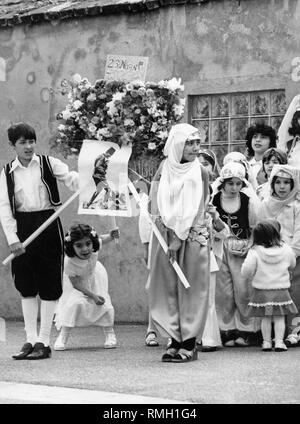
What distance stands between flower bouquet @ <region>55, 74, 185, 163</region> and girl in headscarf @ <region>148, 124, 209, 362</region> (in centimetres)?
53

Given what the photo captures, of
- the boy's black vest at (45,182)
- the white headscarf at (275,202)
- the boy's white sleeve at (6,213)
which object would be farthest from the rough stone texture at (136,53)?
the boy's white sleeve at (6,213)

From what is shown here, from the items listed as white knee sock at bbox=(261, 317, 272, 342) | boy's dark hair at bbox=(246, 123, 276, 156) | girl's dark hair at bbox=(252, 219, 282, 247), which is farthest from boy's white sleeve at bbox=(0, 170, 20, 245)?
boy's dark hair at bbox=(246, 123, 276, 156)

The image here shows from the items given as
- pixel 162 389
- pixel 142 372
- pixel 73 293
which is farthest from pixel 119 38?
pixel 162 389

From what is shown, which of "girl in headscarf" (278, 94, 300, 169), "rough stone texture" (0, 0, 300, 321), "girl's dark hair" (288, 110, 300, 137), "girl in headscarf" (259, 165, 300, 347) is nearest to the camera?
"girl in headscarf" (259, 165, 300, 347)

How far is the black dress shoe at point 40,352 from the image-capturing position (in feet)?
35.3

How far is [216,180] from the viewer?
1190 centimetres

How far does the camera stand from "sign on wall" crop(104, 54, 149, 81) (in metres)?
12.7

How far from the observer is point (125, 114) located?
36.5 feet

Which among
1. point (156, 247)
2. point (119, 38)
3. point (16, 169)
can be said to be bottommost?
point (156, 247)

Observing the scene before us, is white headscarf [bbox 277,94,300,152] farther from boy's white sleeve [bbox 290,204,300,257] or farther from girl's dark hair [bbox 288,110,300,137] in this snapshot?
boy's white sleeve [bbox 290,204,300,257]
